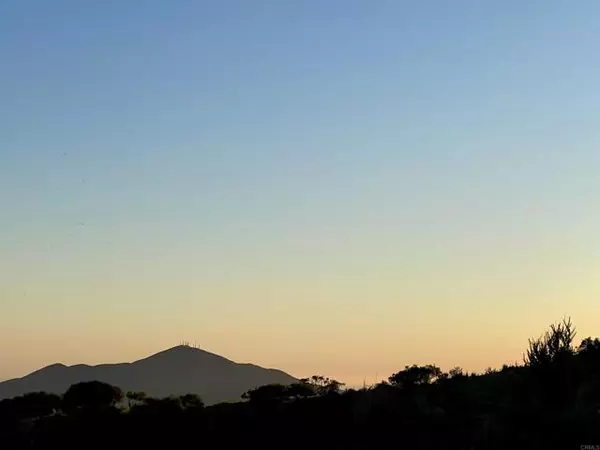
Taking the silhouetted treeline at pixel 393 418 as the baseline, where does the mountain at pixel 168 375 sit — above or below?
above

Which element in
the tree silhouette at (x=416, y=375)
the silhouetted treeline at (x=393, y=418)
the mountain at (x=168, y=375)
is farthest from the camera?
Answer: the mountain at (x=168, y=375)

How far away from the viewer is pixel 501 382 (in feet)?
119

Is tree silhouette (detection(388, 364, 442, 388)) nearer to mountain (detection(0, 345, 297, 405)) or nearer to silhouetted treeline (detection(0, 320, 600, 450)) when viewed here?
silhouetted treeline (detection(0, 320, 600, 450))

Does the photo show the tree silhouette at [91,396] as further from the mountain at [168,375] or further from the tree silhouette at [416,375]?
the mountain at [168,375]

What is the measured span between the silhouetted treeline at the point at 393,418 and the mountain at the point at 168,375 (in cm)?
11393

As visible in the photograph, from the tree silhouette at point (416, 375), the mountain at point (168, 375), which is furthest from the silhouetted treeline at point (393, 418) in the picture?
the mountain at point (168, 375)

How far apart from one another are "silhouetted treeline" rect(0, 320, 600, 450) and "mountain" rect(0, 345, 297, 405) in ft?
374

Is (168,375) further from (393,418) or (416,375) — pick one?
(393,418)

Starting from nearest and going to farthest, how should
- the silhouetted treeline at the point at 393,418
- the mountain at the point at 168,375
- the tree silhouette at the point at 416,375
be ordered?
the silhouetted treeline at the point at 393,418
the tree silhouette at the point at 416,375
the mountain at the point at 168,375

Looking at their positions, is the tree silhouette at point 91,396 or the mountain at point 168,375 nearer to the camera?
the tree silhouette at point 91,396

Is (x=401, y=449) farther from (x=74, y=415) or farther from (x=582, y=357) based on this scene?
(x=74, y=415)

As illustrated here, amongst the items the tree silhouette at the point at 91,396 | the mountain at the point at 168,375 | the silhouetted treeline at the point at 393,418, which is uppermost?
the mountain at the point at 168,375

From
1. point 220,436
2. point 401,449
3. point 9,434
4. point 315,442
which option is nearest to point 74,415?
point 9,434

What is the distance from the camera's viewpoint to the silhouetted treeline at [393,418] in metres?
30.2
